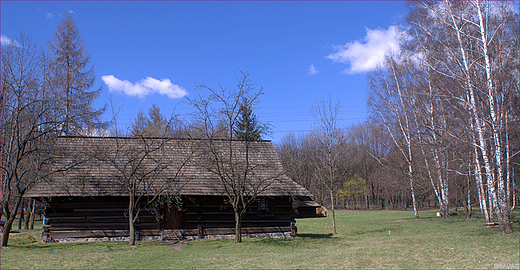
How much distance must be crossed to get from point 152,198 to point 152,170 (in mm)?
3647

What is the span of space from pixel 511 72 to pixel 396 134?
15293 millimetres

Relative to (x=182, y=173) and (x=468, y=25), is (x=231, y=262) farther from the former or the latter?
(x=468, y=25)

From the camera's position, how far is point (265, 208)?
1877cm

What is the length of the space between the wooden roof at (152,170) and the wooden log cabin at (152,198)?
0.04 meters

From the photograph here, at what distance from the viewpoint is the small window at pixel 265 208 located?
1849 centimetres

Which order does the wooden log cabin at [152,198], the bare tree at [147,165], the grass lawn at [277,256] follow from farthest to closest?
the wooden log cabin at [152,198] < the bare tree at [147,165] < the grass lawn at [277,256]

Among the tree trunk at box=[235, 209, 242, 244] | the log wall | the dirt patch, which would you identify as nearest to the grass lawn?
the dirt patch

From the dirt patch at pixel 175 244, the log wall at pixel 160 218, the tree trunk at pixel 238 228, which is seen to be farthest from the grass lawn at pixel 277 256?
the log wall at pixel 160 218

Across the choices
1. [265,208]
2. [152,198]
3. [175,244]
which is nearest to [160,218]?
[152,198]

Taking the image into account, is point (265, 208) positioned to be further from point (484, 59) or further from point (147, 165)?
point (484, 59)

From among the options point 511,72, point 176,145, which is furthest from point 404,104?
point 176,145

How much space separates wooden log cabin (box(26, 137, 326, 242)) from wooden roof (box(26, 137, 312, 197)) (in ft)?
0.15

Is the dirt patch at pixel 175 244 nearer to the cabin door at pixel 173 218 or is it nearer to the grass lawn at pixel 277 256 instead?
the grass lawn at pixel 277 256

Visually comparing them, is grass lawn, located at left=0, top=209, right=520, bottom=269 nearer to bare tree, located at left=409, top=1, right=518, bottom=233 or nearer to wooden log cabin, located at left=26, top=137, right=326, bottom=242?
wooden log cabin, located at left=26, top=137, right=326, bottom=242
